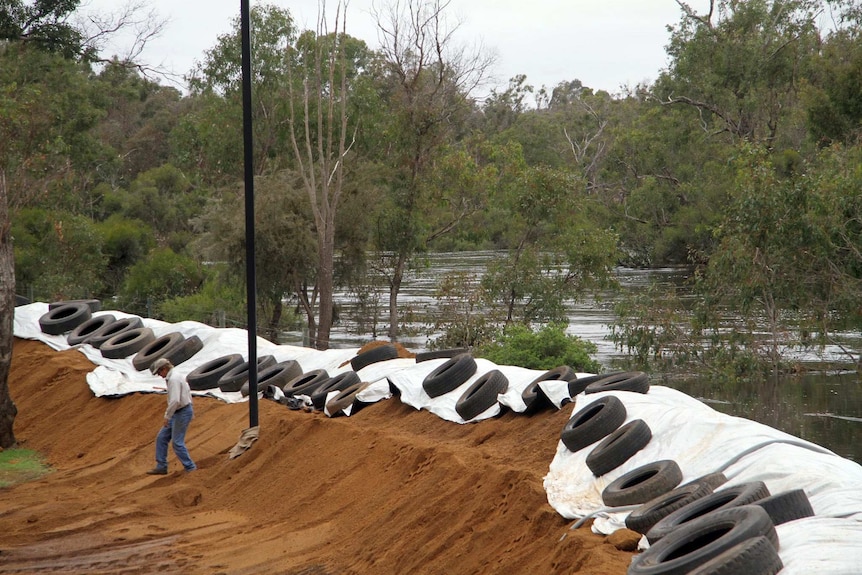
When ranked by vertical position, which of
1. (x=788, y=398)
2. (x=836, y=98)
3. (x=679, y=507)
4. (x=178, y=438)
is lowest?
(x=788, y=398)

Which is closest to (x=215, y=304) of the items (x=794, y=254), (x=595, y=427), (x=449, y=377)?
(x=794, y=254)

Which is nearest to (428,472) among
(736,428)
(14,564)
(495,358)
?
(736,428)

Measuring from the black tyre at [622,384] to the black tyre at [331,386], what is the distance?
4082mm

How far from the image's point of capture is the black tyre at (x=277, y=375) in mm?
14844

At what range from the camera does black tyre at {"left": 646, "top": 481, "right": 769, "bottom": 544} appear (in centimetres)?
653

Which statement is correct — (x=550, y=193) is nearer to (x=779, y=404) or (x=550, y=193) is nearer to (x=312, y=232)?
(x=312, y=232)

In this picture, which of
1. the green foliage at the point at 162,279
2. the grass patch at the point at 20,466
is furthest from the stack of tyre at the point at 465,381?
the green foliage at the point at 162,279

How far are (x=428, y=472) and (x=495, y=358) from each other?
1184 cm

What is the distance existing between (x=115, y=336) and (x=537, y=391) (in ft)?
35.1

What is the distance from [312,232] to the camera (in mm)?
31812

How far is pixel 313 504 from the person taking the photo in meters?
10.6

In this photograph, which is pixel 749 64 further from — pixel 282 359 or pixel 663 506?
pixel 663 506

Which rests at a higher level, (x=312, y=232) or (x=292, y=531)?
(x=312, y=232)

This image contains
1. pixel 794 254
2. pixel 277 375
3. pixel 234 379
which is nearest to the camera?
pixel 277 375
